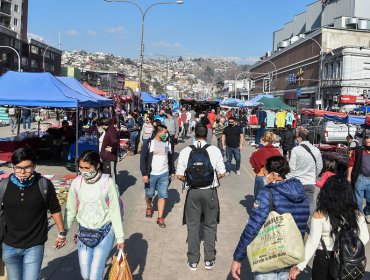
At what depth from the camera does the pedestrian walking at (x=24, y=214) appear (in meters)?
3.49

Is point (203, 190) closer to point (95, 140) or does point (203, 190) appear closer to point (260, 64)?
point (95, 140)

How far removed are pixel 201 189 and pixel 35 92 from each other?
7497mm

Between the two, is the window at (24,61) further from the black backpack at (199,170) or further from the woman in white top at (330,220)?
the woman in white top at (330,220)

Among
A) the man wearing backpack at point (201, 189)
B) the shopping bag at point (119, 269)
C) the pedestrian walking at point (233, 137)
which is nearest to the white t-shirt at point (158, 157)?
the man wearing backpack at point (201, 189)

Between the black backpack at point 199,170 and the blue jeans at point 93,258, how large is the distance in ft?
5.02

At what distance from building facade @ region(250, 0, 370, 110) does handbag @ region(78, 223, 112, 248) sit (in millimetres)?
38003

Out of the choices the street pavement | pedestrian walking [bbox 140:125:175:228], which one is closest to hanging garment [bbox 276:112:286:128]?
the street pavement

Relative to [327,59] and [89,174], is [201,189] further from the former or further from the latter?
[327,59]

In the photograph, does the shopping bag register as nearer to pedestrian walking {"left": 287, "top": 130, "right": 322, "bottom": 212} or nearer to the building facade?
pedestrian walking {"left": 287, "top": 130, "right": 322, "bottom": 212}

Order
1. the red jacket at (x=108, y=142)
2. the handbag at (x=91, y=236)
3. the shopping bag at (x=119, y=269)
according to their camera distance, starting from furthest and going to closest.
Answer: the red jacket at (x=108, y=142)
the handbag at (x=91, y=236)
the shopping bag at (x=119, y=269)

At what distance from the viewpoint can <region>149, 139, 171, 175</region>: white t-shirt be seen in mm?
7051

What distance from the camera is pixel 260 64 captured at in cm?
11438

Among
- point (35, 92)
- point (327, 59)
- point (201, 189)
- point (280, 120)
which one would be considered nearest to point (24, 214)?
point (201, 189)

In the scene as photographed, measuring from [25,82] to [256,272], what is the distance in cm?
988
